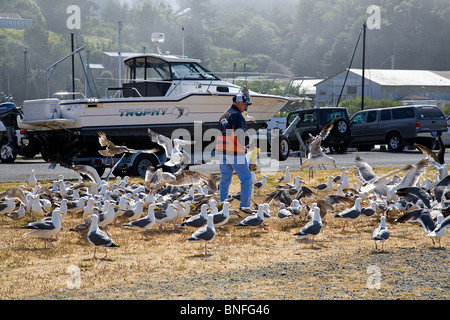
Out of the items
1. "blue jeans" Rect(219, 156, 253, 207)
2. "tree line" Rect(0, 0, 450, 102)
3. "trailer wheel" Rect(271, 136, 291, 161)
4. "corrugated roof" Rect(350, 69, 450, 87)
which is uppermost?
"tree line" Rect(0, 0, 450, 102)

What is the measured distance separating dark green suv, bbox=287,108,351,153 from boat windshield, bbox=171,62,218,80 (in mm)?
10060

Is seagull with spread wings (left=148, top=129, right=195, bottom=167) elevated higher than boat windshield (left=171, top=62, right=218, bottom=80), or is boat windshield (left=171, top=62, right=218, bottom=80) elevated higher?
boat windshield (left=171, top=62, right=218, bottom=80)

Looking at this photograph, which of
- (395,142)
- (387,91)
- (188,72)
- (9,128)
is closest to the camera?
(188,72)

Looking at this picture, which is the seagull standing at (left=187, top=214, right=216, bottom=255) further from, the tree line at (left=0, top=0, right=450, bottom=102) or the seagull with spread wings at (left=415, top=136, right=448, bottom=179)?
the tree line at (left=0, top=0, right=450, bottom=102)

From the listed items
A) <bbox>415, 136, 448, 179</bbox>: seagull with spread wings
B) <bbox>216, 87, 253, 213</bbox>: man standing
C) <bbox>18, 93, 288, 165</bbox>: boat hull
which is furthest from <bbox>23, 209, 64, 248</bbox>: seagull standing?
<bbox>18, 93, 288, 165</bbox>: boat hull

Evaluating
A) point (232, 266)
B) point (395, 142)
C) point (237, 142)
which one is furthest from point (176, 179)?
point (395, 142)

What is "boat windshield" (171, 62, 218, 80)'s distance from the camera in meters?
18.7

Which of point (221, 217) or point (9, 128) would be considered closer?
point (221, 217)

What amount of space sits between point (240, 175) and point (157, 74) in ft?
30.2

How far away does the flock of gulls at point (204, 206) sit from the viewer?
8844 mm

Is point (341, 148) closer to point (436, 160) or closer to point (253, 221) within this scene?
point (436, 160)

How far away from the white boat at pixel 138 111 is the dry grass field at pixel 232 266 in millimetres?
6761

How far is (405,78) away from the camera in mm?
76312
